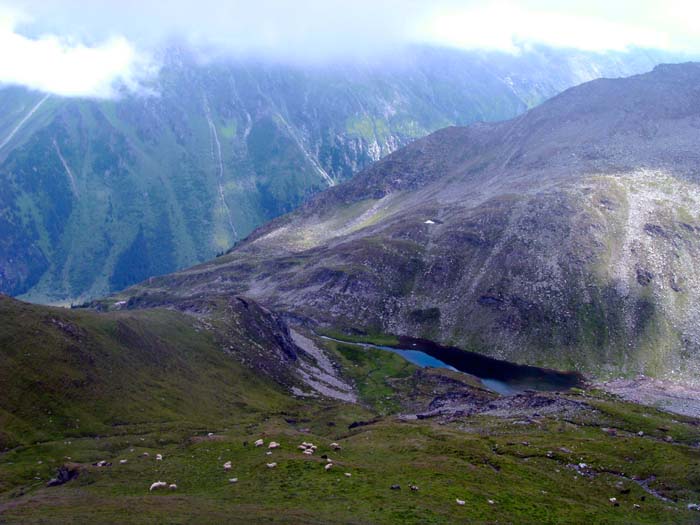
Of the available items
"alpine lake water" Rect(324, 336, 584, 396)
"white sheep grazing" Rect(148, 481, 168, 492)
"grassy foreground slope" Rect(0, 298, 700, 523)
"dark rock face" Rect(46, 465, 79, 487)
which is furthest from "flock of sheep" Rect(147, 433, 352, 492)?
"alpine lake water" Rect(324, 336, 584, 396)

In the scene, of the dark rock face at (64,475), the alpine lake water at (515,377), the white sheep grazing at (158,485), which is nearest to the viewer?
the white sheep grazing at (158,485)

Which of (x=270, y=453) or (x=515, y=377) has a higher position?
(x=270, y=453)

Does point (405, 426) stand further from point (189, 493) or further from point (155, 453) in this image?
point (189, 493)

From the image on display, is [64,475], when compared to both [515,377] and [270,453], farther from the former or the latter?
[515,377]

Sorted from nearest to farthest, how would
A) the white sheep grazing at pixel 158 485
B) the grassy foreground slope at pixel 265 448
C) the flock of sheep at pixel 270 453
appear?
the grassy foreground slope at pixel 265 448 → the white sheep grazing at pixel 158 485 → the flock of sheep at pixel 270 453

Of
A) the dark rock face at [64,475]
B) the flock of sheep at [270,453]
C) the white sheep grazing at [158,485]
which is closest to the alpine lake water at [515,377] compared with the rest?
the flock of sheep at [270,453]

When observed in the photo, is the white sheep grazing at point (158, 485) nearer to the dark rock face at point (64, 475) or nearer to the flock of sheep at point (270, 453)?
the flock of sheep at point (270, 453)

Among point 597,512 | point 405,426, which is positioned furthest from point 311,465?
point 405,426

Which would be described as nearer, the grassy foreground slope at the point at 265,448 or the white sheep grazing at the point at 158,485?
the grassy foreground slope at the point at 265,448

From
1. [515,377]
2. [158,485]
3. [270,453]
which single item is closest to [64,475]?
[158,485]

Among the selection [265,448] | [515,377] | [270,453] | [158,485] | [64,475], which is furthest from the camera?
[515,377]
